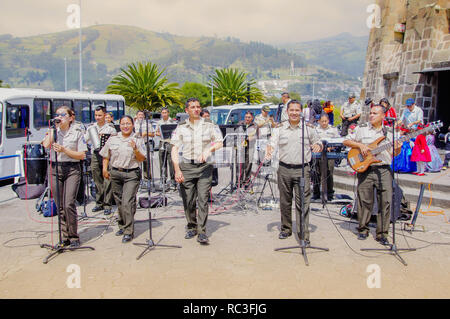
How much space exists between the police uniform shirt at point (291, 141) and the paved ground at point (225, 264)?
1291mm

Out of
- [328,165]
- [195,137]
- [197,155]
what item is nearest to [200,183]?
[197,155]

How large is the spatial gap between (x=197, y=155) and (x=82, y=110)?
557 inches

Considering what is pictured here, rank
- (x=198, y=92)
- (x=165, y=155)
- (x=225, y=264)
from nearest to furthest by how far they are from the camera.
→ 1. (x=225, y=264)
2. (x=165, y=155)
3. (x=198, y=92)

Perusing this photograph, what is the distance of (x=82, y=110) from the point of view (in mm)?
18281

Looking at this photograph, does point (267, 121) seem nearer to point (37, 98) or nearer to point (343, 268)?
point (343, 268)

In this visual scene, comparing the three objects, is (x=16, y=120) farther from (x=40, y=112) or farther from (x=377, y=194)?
(x=377, y=194)

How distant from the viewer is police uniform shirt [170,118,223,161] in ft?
19.2

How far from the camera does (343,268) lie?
4852mm

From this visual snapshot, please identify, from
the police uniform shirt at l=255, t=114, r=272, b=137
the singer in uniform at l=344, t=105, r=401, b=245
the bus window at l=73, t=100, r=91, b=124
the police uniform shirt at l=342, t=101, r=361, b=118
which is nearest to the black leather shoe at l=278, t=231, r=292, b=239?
the singer in uniform at l=344, t=105, r=401, b=245

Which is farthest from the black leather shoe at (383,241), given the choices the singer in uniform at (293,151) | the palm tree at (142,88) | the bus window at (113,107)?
the palm tree at (142,88)

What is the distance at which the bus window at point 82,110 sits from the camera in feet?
58.3

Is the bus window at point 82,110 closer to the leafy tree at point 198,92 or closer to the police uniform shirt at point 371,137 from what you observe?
the police uniform shirt at point 371,137
